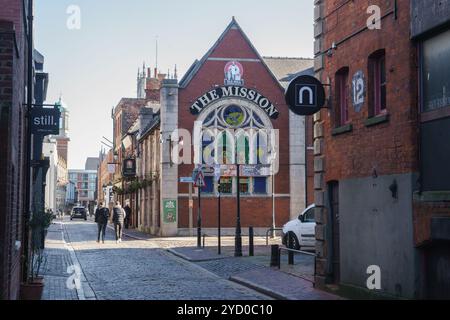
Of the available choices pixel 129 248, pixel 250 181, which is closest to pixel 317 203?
pixel 129 248

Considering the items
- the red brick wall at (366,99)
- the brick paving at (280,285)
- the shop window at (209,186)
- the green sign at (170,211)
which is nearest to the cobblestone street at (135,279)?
the brick paving at (280,285)

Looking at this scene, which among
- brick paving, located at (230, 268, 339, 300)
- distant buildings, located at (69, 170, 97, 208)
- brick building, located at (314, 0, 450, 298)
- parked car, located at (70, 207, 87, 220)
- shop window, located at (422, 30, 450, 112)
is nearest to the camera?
shop window, located at (422, 30, 450, 112)

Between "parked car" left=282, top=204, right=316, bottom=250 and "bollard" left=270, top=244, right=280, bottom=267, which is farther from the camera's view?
"parked car" left=282, top=204, right=316, bottom=250

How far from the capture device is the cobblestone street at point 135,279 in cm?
1343

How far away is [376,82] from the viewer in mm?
12641

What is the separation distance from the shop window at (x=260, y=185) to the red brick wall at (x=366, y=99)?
78.3 ft

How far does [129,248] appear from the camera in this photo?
27406 mm

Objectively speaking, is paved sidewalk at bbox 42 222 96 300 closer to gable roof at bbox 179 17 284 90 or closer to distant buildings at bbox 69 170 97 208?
gable roof at bbox 179 17 284 90

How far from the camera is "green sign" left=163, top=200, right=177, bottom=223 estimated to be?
37.2 meters

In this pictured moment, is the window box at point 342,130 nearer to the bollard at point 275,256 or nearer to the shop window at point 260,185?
the bollard at point 275,256

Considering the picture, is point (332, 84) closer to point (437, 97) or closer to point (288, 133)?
point (437, 97)

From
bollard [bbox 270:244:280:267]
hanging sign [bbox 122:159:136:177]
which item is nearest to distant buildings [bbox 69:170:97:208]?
hanging sign [bbox 122:159:136:177]

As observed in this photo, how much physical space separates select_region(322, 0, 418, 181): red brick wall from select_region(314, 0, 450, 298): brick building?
18mm

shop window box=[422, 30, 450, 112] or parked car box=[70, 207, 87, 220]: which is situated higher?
shop window box=[422, 30, 450, 112]
